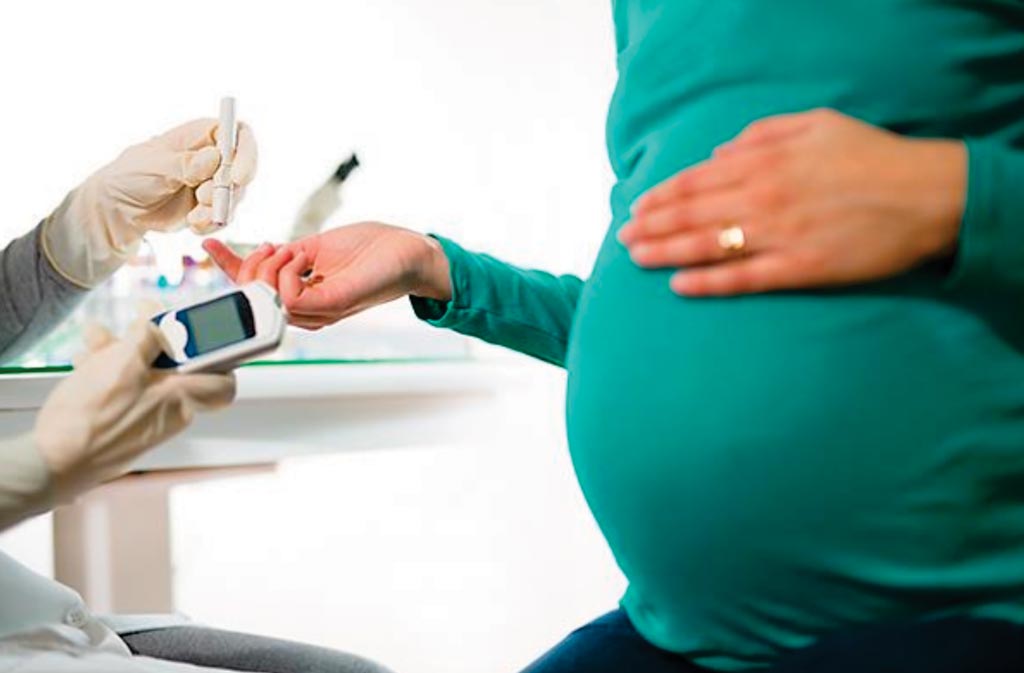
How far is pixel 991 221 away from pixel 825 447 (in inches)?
5.4

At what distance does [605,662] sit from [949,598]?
0.70 feet

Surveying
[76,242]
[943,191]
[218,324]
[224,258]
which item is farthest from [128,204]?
[943,191]

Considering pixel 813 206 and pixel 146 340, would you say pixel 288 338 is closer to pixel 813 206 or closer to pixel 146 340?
pixel 146 340

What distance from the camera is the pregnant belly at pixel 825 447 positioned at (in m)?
0.57

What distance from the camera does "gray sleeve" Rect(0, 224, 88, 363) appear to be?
38.8 inches

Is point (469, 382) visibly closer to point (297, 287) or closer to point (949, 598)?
point (297, 287)

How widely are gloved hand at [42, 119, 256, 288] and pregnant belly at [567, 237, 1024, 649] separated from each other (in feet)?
1.64

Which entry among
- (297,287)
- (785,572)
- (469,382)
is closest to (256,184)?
(469,382)

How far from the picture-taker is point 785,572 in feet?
1.94

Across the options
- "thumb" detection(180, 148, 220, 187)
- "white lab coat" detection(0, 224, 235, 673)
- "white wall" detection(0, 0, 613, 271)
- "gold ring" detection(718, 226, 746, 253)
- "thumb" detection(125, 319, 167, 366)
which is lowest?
"white lab coat" detection(0, 224, 235, 673)

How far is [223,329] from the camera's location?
0.60 metres

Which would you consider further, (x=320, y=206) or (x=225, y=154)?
(x=320, y=206)

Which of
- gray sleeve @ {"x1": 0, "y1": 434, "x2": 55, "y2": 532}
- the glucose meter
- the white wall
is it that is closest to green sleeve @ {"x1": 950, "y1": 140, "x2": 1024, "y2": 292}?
the glucose meter

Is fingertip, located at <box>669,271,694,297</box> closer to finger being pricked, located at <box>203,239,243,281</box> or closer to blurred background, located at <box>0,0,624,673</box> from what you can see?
finger being pricked, located at <box>203,239,243,281</box>
